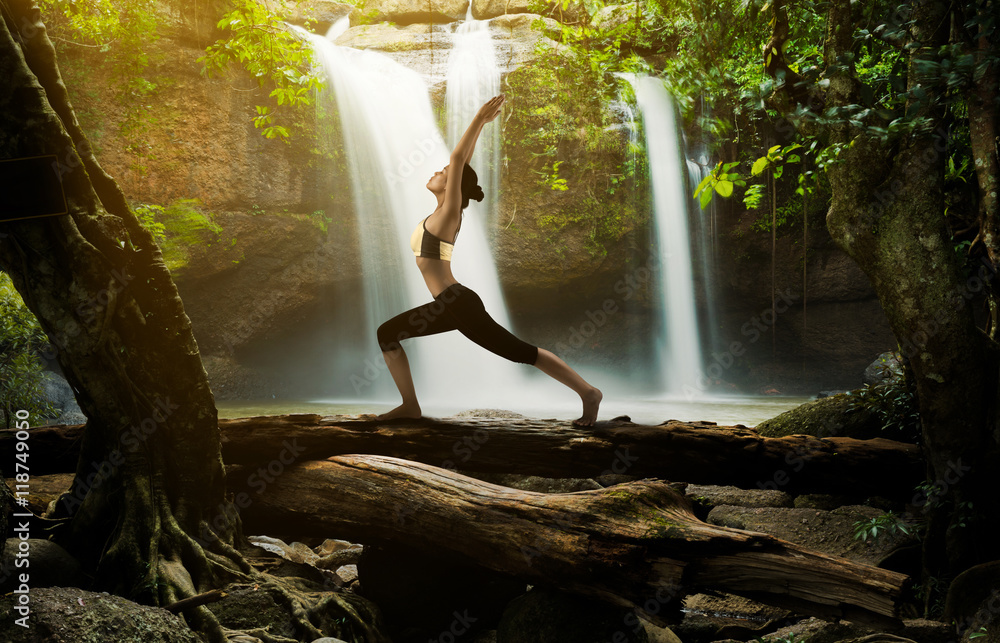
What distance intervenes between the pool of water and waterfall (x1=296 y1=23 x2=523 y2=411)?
1373 mm

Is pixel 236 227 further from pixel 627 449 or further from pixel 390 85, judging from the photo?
pixel 627 449

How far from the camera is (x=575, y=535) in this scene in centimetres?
300

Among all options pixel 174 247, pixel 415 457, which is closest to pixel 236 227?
pixel 174 247

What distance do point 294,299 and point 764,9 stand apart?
1366cm

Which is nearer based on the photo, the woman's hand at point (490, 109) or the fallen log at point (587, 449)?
the woman's hand at point (490, 109)

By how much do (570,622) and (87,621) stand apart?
2.05 m

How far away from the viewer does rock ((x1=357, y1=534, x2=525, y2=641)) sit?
12.3 feet

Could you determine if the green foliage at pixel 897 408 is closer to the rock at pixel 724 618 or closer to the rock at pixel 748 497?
the rock at pixel 748 497

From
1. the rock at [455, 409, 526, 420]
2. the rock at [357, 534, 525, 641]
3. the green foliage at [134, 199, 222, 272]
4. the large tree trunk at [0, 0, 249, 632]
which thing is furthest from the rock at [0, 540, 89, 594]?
the green foliage at [134, 199, 222, 272]

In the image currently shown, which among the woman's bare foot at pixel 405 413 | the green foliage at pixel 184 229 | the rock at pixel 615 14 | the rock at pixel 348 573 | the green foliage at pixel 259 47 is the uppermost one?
the rock at pixel 615 14

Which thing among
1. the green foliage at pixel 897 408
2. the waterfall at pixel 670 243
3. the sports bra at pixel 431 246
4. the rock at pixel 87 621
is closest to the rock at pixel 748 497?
the green foliage at pixel 897 408

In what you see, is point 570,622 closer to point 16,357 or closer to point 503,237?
point 16,357

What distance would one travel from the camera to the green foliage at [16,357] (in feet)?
21.0

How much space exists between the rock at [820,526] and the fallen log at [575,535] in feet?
5.99
